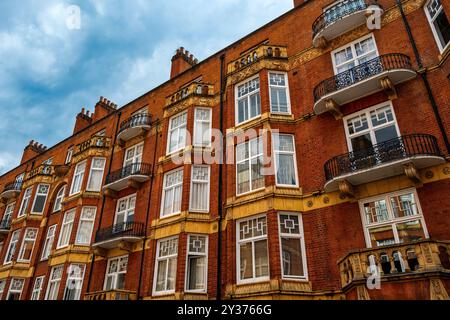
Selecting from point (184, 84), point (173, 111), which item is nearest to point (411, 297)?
point (173, 111)

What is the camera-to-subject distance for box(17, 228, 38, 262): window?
25964 mm

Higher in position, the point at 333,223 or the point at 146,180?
the point at 146,180

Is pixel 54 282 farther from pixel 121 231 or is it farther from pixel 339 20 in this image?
pixel 339 20

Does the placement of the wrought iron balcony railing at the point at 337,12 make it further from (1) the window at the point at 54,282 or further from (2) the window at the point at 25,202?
(2) the window at the point at 25,202

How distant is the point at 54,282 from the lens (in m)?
21.5

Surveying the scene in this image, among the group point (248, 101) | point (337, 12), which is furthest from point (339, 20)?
point (248, 101)

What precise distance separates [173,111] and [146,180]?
4419 mm

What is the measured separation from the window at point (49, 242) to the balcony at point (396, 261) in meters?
21.5

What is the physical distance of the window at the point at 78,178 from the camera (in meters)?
24.5

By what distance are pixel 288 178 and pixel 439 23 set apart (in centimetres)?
856

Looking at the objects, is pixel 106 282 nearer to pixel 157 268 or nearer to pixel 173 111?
pixel 157 268

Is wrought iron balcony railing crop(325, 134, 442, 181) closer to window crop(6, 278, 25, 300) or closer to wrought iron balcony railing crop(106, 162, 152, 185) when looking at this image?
wrought iron balcony railing crop(106, 162, 152, 185)

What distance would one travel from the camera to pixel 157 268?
54.6 ft

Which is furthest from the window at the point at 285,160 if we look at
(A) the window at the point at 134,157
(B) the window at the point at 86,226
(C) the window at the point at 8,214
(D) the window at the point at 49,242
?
(C) the window at the point at 8,214
